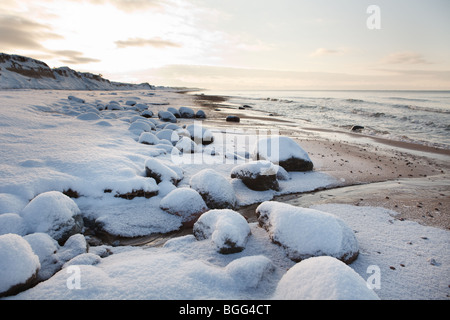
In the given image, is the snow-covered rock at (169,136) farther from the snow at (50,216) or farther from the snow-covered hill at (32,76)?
the snow-covered hill at (32,76)

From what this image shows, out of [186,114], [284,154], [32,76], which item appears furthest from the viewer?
[32,76]

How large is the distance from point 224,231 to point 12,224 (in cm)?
247

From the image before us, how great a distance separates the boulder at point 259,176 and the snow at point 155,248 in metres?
0.13

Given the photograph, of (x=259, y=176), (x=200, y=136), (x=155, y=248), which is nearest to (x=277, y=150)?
(x=259, y=176)

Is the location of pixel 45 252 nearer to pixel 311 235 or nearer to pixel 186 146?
pixel 311 235

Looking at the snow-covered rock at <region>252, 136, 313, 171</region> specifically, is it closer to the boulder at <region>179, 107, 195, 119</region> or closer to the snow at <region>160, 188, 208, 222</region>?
the snow at <region>160, 188, 208, 222</region>

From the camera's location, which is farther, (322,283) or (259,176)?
(259,176)

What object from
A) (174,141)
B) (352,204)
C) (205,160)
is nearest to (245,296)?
(352,204)

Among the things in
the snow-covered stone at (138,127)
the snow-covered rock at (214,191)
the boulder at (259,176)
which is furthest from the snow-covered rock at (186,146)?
the snow-covered rock at (214,191)

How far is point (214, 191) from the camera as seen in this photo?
4.05 meters

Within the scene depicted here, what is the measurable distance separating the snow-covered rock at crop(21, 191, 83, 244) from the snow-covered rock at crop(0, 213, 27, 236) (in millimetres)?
46

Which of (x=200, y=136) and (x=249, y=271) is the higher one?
(x=200, y=136)

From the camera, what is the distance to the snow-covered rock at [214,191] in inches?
158
